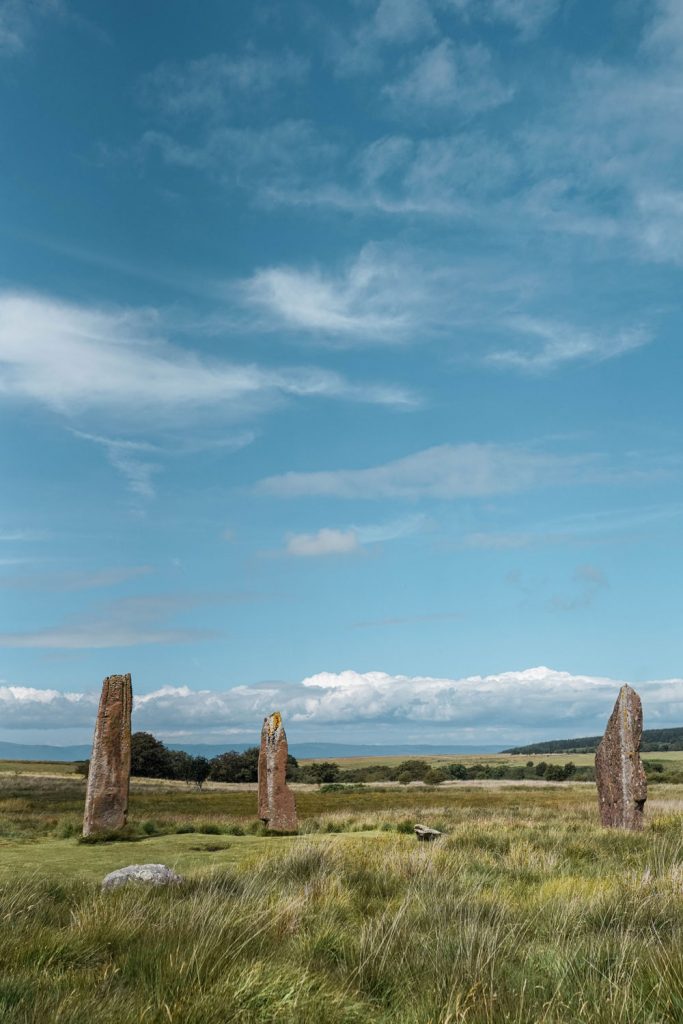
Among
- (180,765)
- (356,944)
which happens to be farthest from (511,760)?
(356,944)

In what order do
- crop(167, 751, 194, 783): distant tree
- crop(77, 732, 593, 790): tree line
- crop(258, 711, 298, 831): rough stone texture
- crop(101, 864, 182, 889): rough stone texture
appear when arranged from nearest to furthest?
crop(101, 864, 182, 889): rough stone texture, crop(258, 711, 298, 831): rough stone texture, crop(167, 751, 194, 783): distant tree, crop(77, 732, 593, 790): tree line

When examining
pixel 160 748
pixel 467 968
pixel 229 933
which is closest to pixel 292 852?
pixel 229 933

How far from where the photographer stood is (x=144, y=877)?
34.6 ft

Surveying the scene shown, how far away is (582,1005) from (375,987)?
1.67 metres

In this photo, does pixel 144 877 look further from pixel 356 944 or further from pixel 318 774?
pixel 318 774

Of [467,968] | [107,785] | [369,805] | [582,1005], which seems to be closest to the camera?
[582,1005]

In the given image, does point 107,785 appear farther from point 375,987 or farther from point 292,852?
point 375,987

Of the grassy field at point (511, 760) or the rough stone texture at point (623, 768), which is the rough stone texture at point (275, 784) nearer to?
the rough stone texture at point (623, 768)

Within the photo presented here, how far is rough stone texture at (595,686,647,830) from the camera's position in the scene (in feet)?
64.3

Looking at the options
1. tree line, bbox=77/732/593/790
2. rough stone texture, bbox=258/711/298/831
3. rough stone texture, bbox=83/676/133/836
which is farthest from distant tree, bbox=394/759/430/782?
rough stone texture, bbox=83/676/133/836

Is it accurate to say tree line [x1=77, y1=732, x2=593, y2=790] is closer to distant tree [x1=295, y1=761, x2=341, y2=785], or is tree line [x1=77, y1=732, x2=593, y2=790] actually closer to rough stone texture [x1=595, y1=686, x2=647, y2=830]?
distant tree [x1=295, y1=761, x2=341, y2=785]

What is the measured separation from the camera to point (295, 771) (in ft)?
264

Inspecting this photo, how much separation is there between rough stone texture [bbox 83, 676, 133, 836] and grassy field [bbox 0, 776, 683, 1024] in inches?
249

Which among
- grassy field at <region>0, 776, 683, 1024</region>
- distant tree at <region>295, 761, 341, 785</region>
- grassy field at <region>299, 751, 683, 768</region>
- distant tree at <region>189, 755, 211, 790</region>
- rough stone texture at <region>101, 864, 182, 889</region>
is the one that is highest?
grassy field at <region>0, 776, 683, 1024</region>
